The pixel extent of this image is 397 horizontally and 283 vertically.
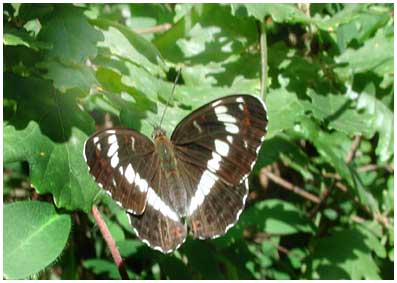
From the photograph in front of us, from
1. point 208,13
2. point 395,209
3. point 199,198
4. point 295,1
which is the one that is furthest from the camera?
point 395,209

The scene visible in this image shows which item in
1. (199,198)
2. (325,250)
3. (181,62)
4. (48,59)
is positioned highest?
(48,59)

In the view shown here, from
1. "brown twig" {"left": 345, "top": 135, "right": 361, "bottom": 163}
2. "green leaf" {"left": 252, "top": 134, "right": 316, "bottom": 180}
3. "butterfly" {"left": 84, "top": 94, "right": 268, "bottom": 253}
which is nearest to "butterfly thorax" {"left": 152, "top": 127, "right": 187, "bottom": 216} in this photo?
"butterfly" {"left": 84, "top": 94, "right": 268, "bottom": 253}

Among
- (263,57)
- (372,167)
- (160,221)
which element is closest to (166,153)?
(160,221)

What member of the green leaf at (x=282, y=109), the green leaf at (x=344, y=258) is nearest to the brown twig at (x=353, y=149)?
the green leaf at (x=344, y=258)

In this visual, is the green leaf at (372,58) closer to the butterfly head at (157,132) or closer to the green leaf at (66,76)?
the butterfly head at (157,132)

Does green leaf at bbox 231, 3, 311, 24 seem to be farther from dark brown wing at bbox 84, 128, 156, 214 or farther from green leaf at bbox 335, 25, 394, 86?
dark brown wing at bbox 84, 128, 156, 214

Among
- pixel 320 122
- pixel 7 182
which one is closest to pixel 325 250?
pixel 320 122

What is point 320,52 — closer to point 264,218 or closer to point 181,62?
point 181,62
